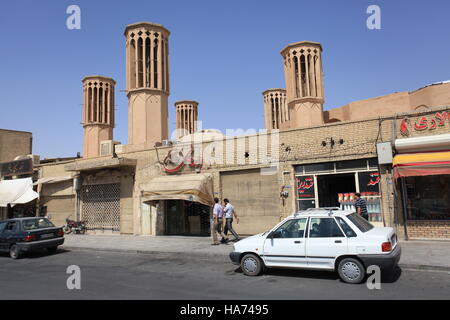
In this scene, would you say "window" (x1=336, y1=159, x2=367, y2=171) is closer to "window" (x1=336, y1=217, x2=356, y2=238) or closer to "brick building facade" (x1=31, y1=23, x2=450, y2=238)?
"brick building facade" (x1=31, y1=23, x2=450, y2=238)

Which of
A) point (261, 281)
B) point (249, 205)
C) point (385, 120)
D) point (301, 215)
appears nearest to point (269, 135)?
point (249, 205)

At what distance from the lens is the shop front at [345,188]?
12.8m

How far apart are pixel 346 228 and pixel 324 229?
1.54ft

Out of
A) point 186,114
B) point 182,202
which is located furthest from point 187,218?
point 186,114

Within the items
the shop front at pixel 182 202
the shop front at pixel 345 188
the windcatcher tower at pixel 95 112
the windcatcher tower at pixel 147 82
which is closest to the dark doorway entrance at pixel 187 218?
the shop front at pixel 182 202

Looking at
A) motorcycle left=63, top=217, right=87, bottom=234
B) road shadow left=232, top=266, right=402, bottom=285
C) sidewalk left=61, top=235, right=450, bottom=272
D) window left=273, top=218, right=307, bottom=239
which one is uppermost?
window left=273, top=218, right=307, bottom=239

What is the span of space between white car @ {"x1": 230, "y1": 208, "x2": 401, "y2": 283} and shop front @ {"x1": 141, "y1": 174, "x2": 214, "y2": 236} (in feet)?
22.7

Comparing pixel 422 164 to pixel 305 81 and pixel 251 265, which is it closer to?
pixel 251 265

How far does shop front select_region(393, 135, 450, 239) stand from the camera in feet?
37.0

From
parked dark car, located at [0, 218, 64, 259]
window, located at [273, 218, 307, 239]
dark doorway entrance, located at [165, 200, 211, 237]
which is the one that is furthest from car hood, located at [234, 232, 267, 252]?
parked dark car, located at [0, 218, 64, 259]

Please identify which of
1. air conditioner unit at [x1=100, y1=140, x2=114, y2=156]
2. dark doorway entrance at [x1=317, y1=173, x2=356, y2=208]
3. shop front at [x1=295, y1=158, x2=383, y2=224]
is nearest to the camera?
shop front at [x1=295, y1=158, x2=383, y2=224]

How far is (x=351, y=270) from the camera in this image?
7039mm

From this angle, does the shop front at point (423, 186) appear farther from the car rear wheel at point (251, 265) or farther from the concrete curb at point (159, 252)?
the concrete curb at point (159, 252)
